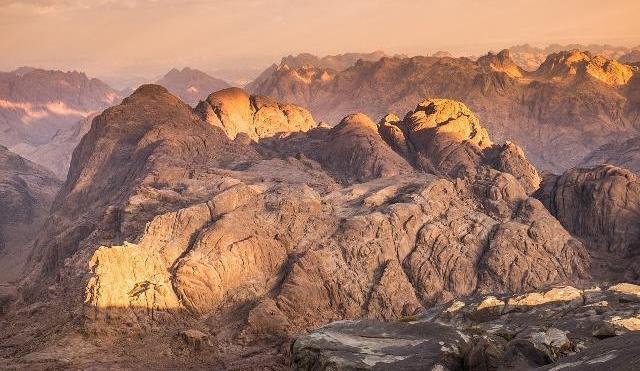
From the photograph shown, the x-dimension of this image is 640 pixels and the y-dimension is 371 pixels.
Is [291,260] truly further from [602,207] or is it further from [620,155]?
[620,155]

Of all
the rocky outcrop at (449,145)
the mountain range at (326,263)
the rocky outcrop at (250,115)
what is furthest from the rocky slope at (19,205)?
the rocky outcrop at (449,145)

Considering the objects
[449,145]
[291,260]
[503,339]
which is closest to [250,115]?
[449,145]

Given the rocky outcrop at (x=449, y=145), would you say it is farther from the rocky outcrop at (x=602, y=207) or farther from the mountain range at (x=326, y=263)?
the rocky outcrop at (x=602, y=207)

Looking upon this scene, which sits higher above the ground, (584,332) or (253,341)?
(584,332)

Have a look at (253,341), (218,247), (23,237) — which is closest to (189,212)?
(218,247)

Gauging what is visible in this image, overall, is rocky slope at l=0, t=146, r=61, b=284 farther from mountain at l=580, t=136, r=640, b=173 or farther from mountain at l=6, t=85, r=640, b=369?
mountain at l=580, t=136, r=640, b=173

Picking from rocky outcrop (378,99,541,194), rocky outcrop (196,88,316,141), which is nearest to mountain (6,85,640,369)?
rocky outcrop (378,99,541,194)

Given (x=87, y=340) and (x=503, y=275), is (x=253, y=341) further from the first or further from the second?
(x=503, y=275)
